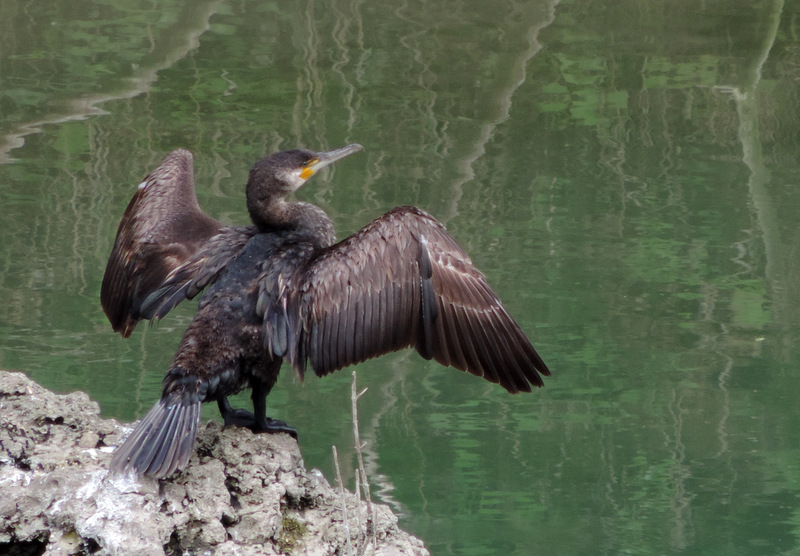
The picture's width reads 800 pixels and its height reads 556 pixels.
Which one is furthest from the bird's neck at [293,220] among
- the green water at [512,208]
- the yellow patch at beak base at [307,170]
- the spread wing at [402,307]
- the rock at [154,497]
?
the green water at [512,208]

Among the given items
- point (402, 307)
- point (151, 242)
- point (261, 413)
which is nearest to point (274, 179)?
point (151, 242)

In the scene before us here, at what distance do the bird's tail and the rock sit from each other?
4 cm

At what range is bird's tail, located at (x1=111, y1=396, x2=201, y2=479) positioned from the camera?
9.93 feet

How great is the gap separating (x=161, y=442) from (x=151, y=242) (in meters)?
1.02

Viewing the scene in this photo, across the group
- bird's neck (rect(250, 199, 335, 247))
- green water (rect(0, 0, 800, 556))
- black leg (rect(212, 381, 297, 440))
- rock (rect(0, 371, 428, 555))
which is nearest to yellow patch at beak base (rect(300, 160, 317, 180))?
bird's neck (rect(250, 199, 335, 247))

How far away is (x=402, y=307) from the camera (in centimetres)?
358

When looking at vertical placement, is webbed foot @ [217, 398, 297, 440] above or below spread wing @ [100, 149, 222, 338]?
below

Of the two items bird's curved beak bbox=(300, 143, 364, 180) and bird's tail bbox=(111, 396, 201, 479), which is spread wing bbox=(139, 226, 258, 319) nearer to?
bird's curved beak bbox=(300, 143, 364, 180)

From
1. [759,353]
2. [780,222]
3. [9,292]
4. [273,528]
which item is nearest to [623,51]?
[780,222]

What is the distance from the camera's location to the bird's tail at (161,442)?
3027mm

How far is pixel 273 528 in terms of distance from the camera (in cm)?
314

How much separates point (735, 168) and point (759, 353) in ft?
8.14

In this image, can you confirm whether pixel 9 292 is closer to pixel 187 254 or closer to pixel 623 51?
pixel 187 254

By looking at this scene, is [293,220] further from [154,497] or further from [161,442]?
[154,497]
